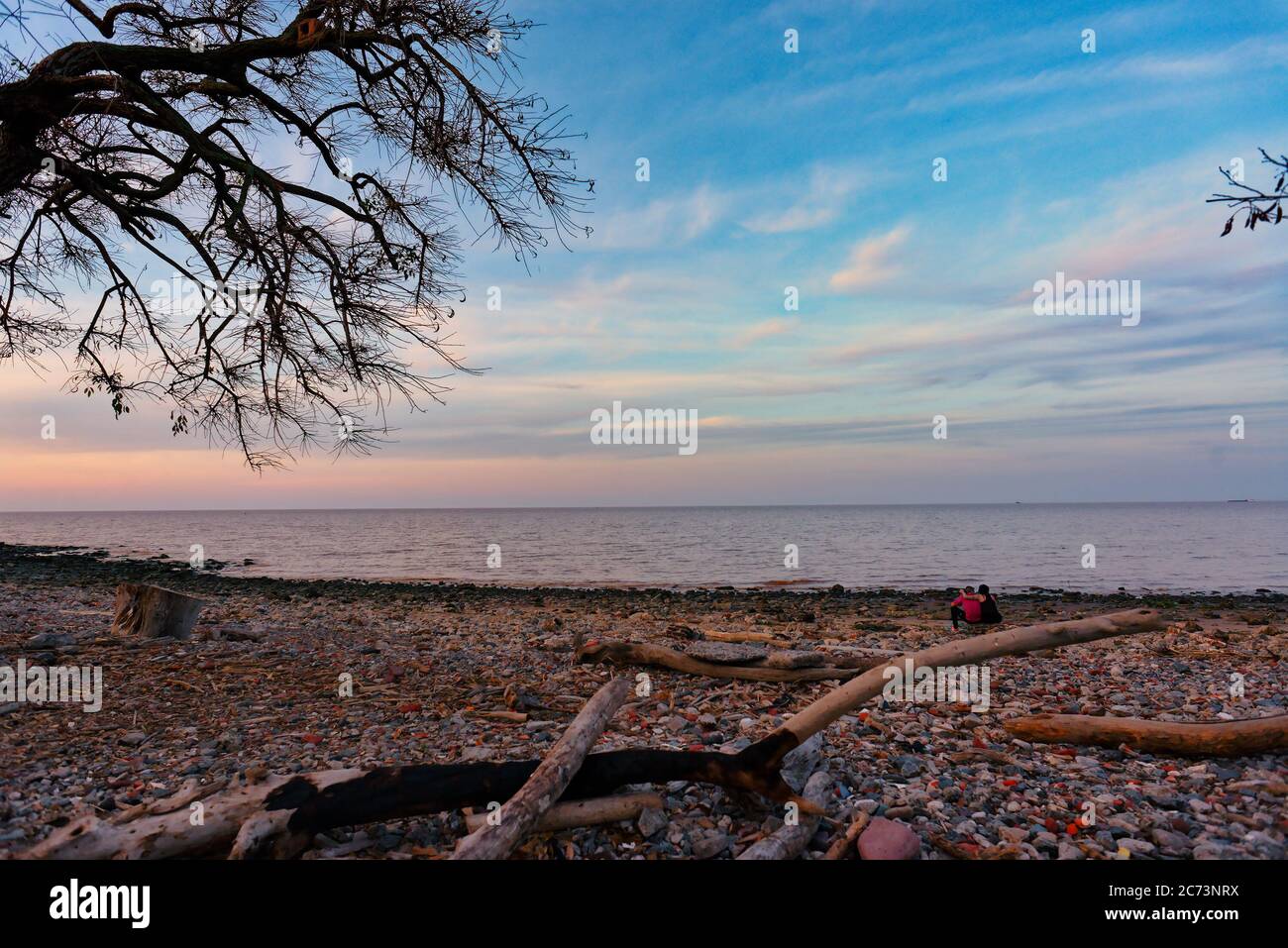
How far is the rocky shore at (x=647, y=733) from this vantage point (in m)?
4.77

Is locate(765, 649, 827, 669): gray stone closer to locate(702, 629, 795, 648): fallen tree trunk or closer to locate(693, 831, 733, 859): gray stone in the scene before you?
locate(702, 629, 795, 648): fallen tree trunk

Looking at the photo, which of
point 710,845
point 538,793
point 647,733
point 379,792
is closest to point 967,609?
point 647,733

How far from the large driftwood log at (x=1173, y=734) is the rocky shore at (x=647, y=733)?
11cm

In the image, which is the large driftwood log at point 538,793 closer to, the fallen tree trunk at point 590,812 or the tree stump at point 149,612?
the fallen tree trunk at point 590,812

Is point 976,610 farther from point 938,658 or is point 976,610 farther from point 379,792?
point 379,792

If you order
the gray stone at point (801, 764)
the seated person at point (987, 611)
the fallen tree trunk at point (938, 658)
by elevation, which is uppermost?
the fallen tree trunk at point (938, 658)

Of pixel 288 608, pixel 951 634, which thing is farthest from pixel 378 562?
pixel 951 634

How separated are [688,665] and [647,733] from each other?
261cm

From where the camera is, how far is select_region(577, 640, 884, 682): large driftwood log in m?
9.16

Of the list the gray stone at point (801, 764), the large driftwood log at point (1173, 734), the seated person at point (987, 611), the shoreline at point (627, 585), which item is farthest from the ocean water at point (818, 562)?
the gray stone at point (801, 764)

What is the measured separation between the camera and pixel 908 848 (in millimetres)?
4426

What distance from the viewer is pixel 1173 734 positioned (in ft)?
20.2
